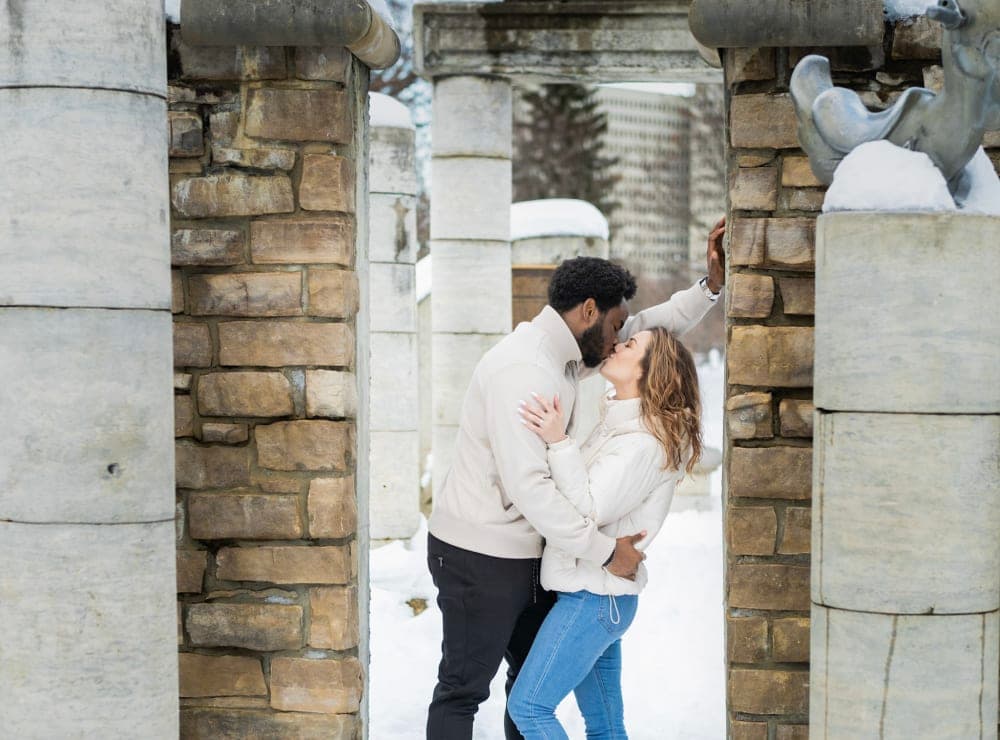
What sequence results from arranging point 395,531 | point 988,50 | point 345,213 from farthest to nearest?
point 395,531 < point 345,213 < point 988,50

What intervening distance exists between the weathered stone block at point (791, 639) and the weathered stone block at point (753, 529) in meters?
0.22

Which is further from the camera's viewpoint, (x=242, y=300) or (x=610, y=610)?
(x=242, y=300)

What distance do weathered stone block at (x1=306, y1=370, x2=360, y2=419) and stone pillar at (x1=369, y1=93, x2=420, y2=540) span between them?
5.33 metres

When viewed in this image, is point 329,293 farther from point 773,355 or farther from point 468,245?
point 468,245

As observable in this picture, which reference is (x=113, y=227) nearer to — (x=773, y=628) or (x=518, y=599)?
(x=518, y=599)

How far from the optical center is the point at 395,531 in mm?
9023

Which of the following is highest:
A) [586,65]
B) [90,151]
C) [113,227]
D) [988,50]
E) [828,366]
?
[586,65]

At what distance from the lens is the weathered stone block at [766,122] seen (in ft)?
11.8

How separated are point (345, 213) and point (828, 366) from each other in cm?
160

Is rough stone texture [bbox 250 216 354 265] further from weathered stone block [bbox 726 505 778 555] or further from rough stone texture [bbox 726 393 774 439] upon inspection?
weathered stone block [bbox 726 505 778 555]

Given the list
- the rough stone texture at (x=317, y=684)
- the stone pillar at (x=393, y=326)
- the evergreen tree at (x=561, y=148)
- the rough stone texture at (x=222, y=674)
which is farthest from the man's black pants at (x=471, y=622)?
the evergreen tree at (x=561, y=148)

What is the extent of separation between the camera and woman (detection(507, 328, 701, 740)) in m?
3.40

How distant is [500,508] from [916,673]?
1.23 meters

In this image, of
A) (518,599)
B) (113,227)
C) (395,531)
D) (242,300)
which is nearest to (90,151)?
(113,227)
